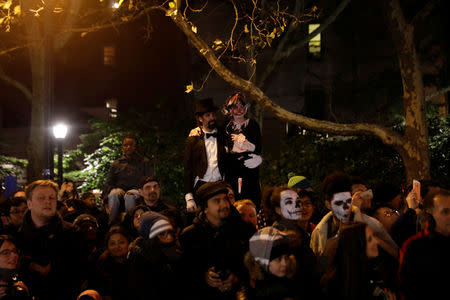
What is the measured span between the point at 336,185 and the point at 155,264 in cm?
198

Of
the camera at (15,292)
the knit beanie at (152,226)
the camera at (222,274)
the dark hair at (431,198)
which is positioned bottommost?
the camera at (15,292)

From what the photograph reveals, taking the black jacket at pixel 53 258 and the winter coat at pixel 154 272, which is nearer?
the winter coat at pixel 154 272

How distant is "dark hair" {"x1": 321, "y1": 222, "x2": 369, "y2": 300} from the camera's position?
14.4 feet

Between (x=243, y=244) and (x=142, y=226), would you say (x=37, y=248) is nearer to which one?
(x=142, y=226)

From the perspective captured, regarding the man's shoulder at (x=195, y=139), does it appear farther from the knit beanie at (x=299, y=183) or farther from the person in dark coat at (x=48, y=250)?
the person in dark coat at (x=48, y=250)

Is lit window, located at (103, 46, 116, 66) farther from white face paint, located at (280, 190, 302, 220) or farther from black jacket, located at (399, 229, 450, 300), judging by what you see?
black jacket, located at (399, 229, 450, 300)

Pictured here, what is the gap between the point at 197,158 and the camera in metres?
7.31

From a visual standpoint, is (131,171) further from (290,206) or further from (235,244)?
(235,244)

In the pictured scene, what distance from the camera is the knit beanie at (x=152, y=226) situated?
208 inches

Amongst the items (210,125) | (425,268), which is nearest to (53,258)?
(210,125)

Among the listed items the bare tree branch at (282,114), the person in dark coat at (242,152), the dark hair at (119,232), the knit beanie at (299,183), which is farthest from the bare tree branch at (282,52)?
the dark hair at (119,232)

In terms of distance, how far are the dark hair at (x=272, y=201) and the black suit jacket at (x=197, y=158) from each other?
1.02 meters

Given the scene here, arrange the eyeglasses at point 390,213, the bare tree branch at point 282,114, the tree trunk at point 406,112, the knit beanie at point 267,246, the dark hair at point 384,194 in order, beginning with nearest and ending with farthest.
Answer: the knit beanie at point 267,246, the eyeglasses at point 390,213, the dark hair at point 384,194, the bare tree branch at point 282,114, the tree trunk at point 406,112

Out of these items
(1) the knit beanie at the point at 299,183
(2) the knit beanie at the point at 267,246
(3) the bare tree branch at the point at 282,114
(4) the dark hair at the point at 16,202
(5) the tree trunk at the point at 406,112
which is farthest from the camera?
(5) the tree trunk at the point at 406,112
